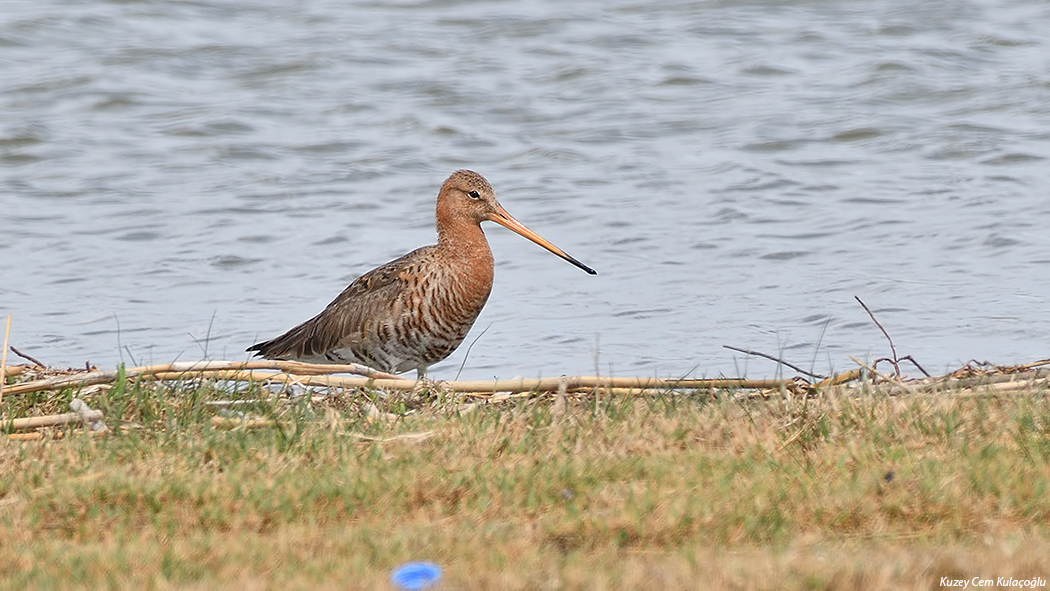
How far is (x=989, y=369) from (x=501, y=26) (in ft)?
38.3

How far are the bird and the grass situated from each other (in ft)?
5.28

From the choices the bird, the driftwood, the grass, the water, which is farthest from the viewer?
the water

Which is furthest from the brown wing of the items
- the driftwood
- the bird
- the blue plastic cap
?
the blue plastic cap

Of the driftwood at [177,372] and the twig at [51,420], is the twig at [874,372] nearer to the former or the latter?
the driftwood at [177,372]

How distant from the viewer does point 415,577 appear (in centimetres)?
390

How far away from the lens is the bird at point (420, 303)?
7.66m

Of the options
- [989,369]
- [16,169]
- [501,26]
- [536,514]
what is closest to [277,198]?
[16,169]

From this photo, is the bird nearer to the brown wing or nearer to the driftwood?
the brown wing

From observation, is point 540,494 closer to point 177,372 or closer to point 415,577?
point 415,577

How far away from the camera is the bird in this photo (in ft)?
25.1

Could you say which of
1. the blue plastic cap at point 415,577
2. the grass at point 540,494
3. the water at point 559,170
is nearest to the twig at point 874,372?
the grass at point 540,494

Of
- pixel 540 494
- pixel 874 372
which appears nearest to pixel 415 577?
pixel 540 494

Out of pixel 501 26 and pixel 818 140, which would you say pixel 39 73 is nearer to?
pixel 501 26

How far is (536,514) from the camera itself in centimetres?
471
